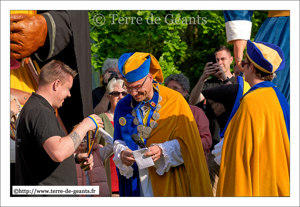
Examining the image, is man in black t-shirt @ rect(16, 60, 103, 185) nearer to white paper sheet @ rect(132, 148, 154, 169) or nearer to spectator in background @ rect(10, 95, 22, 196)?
spectator in background @ rect(10, 95, 22, 196)

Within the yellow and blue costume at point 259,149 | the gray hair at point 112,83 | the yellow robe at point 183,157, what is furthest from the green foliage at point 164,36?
the yellow and blue costume at point 259,149

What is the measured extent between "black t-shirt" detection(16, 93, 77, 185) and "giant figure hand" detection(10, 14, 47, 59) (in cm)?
59

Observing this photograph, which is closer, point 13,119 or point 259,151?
point 259,151

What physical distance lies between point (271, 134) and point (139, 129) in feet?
4.44

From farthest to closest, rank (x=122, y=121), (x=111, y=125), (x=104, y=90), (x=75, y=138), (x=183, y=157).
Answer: (x=104, y=90), (x=111, y=125), (x=122, y=121), (x=183, y=157), (x=75, y=138)

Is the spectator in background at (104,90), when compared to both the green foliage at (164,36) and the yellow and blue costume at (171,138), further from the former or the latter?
the yellow and blue costume at (171,138)

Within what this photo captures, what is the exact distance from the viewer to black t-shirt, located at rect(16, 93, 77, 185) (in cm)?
361

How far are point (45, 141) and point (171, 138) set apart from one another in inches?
51.3

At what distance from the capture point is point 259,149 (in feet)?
11.7

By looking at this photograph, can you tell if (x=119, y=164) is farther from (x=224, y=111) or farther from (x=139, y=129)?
(x=224, y=111)

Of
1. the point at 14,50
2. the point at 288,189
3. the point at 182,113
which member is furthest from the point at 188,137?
the point at 14,50

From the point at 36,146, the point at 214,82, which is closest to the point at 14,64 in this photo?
the point at 36,146

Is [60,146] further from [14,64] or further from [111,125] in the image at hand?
[111,125]

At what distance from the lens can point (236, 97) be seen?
456cm
